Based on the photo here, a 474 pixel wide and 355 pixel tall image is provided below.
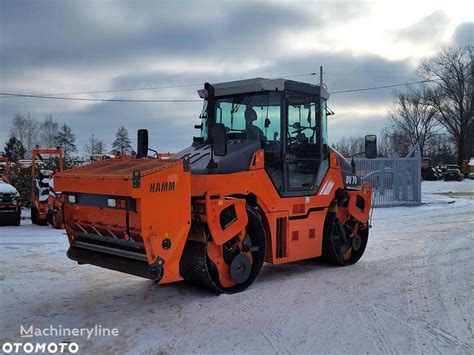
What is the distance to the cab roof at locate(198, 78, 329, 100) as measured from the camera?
6.98 m

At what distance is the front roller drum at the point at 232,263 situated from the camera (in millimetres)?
5930

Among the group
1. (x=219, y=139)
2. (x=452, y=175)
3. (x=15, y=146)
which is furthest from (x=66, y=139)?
(x=219, y=139)

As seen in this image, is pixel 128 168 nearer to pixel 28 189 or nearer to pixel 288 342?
pixel 288 342

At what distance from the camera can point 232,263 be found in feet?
20.4

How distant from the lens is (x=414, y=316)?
5.38 metres

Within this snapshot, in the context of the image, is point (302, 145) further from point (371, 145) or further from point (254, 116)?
point (371, 145)

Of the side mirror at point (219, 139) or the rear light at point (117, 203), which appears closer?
the rear light at point (117, 203)

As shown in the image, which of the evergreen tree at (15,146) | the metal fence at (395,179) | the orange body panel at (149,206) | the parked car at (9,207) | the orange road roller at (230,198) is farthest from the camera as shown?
the evergreen tree at (15,146)

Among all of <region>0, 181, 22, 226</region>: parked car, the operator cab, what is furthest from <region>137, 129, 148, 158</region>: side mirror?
<region>0, 181, 22, 226</region>: parked car

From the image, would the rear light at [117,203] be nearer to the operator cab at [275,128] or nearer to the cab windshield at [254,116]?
the operator cab at [275,128]

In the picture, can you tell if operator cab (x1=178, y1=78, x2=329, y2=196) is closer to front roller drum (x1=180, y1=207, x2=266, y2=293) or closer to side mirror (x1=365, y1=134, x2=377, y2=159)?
front roller drum (x1=180, y1=207, x2=266, y2=293)

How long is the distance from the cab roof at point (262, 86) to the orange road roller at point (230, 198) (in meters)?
0.02

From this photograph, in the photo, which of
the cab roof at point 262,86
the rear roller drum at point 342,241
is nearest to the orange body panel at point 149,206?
the cab roof at point 262,86

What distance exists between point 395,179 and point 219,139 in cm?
1498
